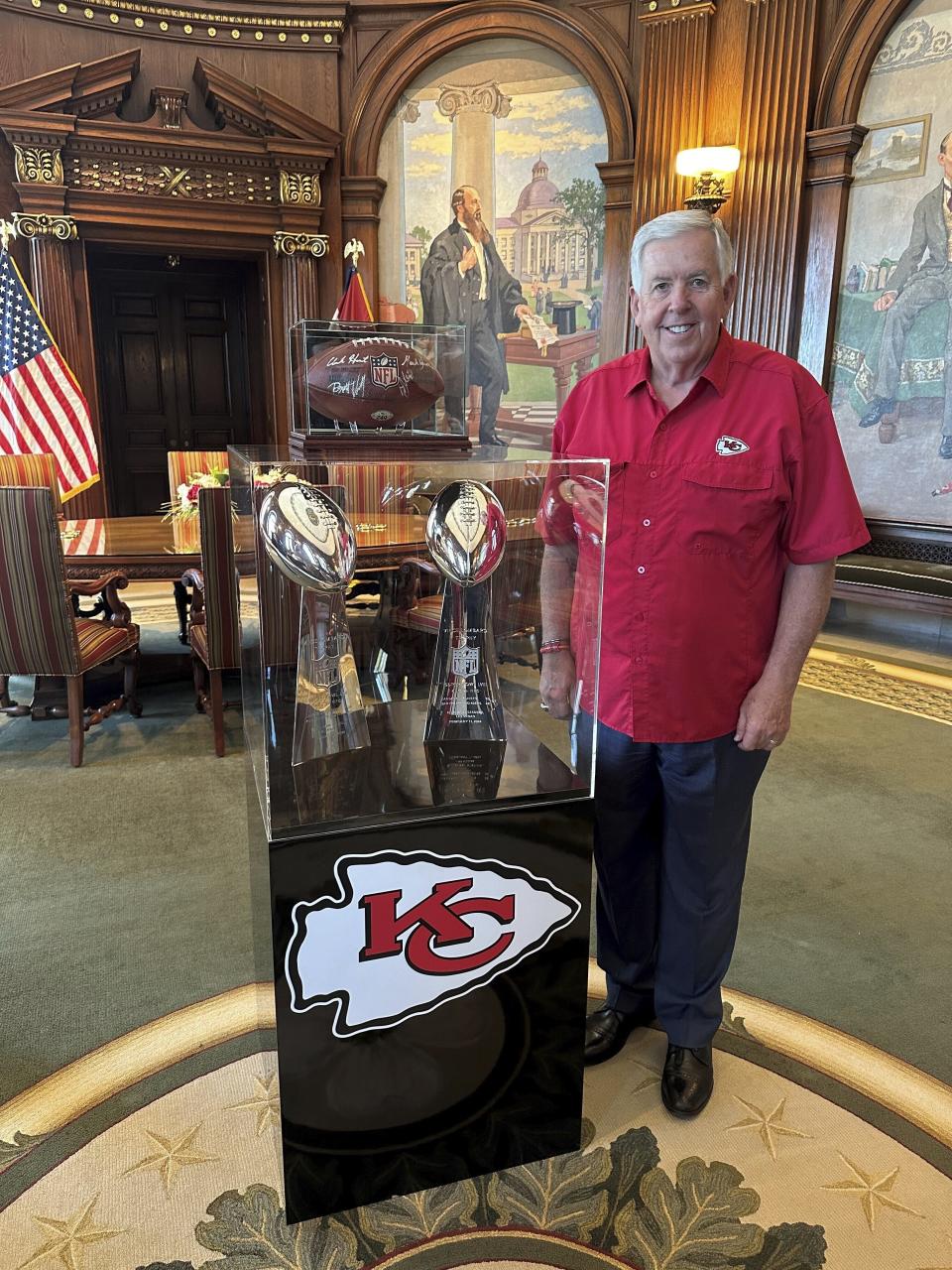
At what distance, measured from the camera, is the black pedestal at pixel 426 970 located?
1422 mm

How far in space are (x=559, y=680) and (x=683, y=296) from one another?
69cm

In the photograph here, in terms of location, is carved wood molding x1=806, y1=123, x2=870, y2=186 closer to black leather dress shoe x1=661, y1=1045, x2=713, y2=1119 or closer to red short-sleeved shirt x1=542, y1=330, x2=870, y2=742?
red short-sleeved shirt x1=542, y1=330, x2=870, y2=742

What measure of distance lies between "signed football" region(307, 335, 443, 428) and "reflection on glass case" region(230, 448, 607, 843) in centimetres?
28

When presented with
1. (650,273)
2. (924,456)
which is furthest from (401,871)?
(924,456)

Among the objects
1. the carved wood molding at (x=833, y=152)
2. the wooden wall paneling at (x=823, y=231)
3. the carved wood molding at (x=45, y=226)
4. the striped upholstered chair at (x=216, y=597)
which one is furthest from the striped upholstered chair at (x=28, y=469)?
the carved wood molding at (x=833, y=152)

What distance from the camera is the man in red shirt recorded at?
155 centimetres

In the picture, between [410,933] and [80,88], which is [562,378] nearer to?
[80,88]

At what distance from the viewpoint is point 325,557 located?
4.36 ft

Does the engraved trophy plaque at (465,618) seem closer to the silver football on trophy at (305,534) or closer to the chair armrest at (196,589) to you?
the silver football on trophy at (305,534)

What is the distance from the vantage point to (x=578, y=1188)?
65.1 inches

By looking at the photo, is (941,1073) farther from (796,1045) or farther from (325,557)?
(325,557)

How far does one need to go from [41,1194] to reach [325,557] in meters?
1.27

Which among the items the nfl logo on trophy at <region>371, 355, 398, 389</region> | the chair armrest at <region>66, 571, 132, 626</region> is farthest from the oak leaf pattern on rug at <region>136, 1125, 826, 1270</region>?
the chair armrest at <region>66, 571, 132, 626</region>

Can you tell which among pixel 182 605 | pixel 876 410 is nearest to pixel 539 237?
pixel 876 410
